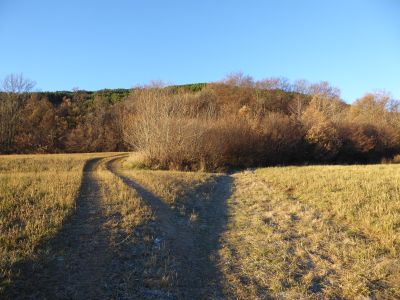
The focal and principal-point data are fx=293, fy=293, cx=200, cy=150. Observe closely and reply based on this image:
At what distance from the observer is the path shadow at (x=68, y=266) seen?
4.96 m

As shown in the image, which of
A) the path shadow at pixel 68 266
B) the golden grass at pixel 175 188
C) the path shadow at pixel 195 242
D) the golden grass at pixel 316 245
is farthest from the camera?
the golden grass at pixel 175 188

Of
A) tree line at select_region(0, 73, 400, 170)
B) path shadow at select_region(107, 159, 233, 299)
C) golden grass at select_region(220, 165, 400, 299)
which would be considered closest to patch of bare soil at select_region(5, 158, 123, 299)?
path shadow at select_region(107, 159, 233, 299)

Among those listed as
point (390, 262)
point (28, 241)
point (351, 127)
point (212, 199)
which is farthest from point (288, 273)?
point (351, 127)

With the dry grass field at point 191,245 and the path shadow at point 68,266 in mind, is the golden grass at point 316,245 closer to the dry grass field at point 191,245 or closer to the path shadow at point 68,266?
the dry grass field at point 191,245

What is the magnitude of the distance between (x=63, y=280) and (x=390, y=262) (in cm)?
648

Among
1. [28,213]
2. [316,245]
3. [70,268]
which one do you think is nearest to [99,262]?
[70,268]

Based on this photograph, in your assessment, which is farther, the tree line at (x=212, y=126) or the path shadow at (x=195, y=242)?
the tree line at (x=212, y=126)

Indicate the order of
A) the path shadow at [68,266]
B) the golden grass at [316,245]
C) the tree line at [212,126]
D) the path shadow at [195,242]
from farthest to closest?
the tree line at [212,126] → the path shadow at [195,242] → the golden grass at [316,245] → the path shadow at [68,266]

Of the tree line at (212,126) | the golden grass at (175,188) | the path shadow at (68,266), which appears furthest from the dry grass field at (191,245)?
the tree line at (212,126)

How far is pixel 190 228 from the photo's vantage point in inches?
359

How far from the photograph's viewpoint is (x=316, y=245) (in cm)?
749

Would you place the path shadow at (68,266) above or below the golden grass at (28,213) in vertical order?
below

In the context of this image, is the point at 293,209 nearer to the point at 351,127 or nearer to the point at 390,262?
the point at 390,262

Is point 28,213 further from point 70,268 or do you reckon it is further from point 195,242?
point 195,242
